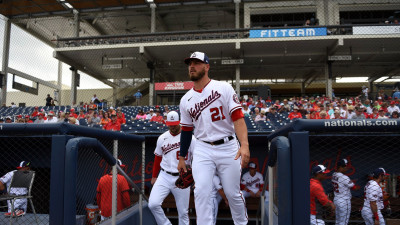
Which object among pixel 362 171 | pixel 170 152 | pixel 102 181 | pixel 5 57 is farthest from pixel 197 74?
pixel 5 57

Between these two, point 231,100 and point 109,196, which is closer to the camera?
point 231,100

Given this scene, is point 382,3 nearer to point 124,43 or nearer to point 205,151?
point 124,43

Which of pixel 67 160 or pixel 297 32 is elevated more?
pixel 297 32

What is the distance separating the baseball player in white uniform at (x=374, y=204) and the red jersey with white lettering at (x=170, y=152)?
9.55 ft

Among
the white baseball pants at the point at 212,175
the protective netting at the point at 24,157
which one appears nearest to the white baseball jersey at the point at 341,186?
the white baseball pants at the point at 212,175

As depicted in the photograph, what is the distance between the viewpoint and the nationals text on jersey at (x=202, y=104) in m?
2.47

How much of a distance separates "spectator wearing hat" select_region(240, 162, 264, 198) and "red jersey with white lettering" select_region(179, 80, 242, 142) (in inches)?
154

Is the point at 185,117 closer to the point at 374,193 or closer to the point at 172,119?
the point at 172,119

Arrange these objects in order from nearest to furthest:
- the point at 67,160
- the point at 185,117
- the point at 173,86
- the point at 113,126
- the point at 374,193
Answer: the point at 67,160 < the point at 185,117 < the point at 374,193 < the point at 113,126 < the point at 173,86

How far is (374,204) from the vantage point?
440 cm

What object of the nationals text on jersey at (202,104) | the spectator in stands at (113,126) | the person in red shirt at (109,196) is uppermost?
the nationals text on jersey at (202,104)

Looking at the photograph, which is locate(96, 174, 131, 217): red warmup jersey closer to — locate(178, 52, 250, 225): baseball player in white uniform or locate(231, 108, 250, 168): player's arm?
locate(178, 52, 250, 225): baseball player in white uniform

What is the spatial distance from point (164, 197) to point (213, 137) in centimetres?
149

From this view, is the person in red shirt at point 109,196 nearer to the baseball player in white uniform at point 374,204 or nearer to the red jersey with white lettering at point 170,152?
the red jersey with white lettering at point 170,152
